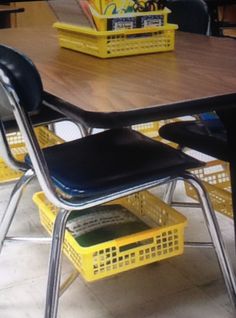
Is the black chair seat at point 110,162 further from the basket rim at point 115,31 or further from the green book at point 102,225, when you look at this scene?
the basket rim at point 115,31

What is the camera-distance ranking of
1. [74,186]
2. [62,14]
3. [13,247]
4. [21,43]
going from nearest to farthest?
[74,186], [62,14], [21,43], [13,247]

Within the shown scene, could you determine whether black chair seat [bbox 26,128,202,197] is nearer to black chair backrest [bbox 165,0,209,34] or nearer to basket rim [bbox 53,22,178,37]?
basket rim [bbox 53,22,178,37]

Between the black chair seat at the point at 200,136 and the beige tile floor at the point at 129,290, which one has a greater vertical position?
the black chair seat at the point at 200,136

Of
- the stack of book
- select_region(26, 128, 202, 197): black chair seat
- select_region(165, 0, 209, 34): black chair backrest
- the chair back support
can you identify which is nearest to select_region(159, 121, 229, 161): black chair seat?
select_region(26, 128, 202, 197): black chair seat

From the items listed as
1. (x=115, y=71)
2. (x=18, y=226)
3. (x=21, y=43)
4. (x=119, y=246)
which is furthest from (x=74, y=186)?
(x=18, y=226)

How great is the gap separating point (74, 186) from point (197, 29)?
117 cm

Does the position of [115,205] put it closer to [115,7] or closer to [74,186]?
[74,186]

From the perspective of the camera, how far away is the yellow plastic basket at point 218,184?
1.79m

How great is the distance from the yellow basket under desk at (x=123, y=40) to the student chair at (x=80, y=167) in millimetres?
283

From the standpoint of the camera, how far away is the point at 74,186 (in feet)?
4.26

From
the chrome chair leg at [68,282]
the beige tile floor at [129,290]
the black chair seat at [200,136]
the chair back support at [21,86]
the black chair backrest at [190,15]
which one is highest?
the black chair backrest at [190,15]

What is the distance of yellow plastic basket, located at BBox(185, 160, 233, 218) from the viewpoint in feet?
A: 5.87

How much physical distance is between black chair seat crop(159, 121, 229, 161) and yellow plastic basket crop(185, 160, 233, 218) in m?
0.07

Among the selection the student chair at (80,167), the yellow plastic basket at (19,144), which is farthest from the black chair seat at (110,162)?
the yellow plastic basket at (19,144)
